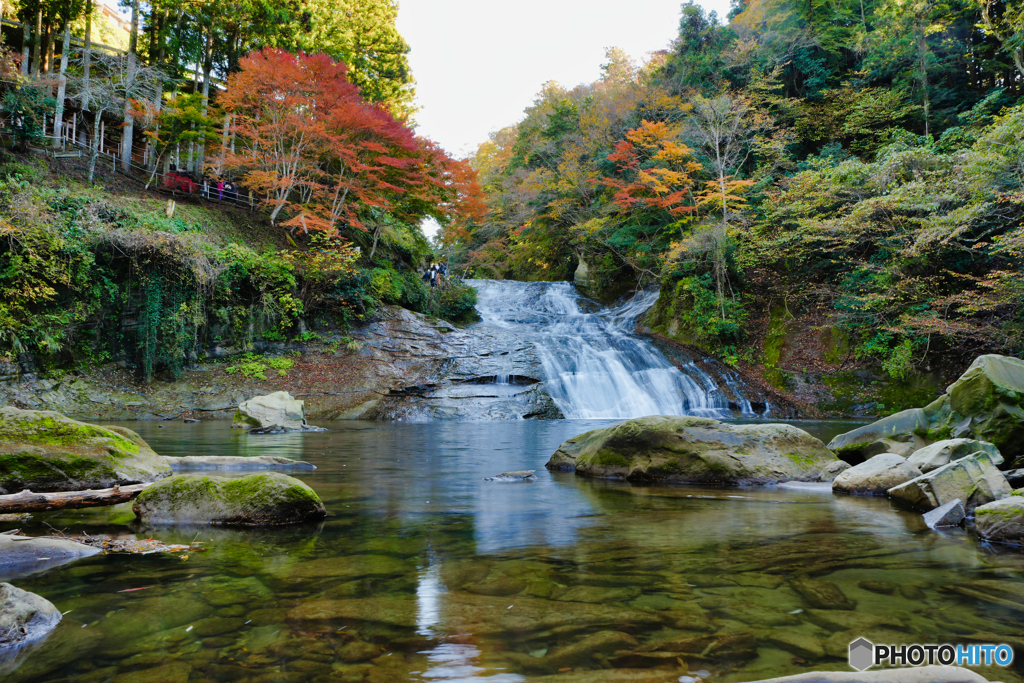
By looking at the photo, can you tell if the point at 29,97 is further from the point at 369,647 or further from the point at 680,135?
the point at 680,135

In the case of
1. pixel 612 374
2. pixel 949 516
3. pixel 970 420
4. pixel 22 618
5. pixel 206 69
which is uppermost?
pixel 206 69

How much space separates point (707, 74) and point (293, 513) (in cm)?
2625

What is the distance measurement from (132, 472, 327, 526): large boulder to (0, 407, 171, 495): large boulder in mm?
1036

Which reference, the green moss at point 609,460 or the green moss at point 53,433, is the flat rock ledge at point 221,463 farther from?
the green moss at point 609,460

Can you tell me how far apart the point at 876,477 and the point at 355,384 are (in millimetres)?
13247

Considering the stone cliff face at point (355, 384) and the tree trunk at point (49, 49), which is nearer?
the stone cliff face at point (355, 384)

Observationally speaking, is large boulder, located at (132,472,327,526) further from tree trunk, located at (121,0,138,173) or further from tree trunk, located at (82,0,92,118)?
tree trunk, located at (121,0,138,173)

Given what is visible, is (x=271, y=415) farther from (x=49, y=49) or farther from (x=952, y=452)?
(x=49, y=49)

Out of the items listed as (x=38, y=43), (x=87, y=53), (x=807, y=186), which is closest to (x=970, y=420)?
(x=807, y=186)

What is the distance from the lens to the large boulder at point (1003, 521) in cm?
321

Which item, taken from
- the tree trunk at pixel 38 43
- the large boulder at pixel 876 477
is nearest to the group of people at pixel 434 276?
the tree trunk at pixel 38 43

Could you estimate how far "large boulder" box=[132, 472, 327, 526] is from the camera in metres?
3.65

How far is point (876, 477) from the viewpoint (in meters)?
4.87

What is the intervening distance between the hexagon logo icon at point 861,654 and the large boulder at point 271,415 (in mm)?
10821
